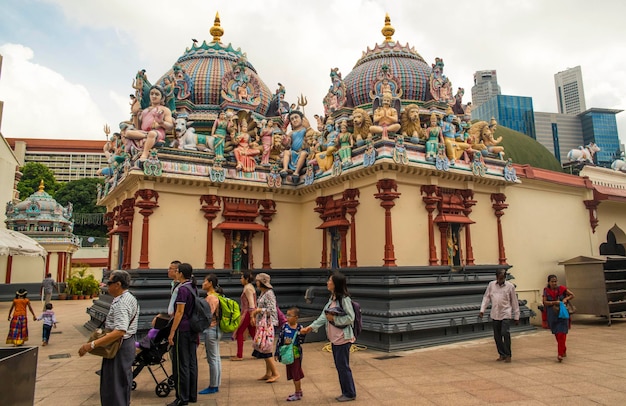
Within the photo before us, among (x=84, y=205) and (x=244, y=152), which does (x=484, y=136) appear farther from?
(x=84, y=205)

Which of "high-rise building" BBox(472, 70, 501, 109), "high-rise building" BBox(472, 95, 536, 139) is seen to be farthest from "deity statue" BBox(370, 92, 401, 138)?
"high-rise building" BBox(472, 70, 501, 109)

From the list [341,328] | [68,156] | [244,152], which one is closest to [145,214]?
[244,152]

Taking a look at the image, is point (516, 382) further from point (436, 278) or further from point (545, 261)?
point (545, 261)

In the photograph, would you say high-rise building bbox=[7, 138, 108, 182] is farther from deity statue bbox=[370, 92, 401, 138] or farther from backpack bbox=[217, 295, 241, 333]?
backpack bbox=[217, 295, 241, 333]

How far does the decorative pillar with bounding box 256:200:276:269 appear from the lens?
1634 cm

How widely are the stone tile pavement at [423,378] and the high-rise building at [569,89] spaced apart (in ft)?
384

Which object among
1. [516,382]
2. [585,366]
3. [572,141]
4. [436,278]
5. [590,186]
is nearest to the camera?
[516,382]

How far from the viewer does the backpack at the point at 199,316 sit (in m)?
6.79

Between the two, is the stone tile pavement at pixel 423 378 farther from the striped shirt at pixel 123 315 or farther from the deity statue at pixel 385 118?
the deity statue at pixel 385 118

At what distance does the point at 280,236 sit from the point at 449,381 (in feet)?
31.5

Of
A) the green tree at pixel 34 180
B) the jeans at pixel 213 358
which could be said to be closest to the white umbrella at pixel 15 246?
the jeans at pixel 213 358

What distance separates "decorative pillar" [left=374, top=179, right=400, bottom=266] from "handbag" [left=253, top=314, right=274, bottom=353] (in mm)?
5393

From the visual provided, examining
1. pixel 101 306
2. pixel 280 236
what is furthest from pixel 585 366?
pixel 101 306

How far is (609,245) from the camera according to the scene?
19328 millimetres
